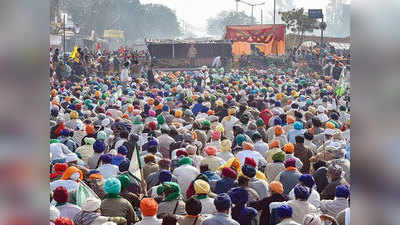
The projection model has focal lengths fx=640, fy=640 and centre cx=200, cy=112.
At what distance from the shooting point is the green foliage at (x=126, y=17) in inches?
3378

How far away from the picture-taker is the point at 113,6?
9031 cm

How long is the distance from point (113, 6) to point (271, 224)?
284 ft

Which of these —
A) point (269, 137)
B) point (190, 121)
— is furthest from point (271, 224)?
point (190, 121)

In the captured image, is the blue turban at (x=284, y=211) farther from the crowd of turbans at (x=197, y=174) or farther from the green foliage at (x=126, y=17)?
the green foliage at (x=126, y=17)

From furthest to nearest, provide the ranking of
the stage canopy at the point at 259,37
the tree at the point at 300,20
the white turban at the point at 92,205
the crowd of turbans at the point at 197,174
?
the tree at the point at 300,20 < the stage canopy at the point at 259,37 < the crowd of turbans at the point at 197,174 < the white turban at the point at 92,205

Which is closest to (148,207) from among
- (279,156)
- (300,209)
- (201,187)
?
(201,187)

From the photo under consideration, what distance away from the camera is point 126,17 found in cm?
9744

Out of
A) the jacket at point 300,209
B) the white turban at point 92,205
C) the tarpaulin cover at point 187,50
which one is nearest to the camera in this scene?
the white turban at point 92,205

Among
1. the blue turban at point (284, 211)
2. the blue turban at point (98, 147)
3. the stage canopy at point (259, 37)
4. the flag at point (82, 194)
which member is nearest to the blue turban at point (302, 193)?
the blue turban at point (284, 211)

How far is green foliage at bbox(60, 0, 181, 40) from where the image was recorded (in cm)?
8581

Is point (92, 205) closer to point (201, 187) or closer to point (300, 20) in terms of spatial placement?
point (201, 187)
